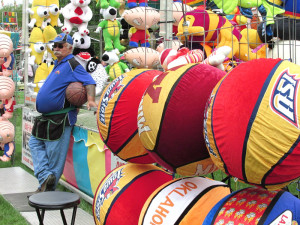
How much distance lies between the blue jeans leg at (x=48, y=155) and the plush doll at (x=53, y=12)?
5536mm

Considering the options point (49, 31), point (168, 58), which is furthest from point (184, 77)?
point (49, 31)

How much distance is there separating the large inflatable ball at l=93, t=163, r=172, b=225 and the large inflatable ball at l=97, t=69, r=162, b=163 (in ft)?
0.31

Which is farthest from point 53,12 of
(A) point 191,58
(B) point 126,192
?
(B) point 126,192

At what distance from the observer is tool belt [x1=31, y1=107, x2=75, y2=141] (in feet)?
16.5

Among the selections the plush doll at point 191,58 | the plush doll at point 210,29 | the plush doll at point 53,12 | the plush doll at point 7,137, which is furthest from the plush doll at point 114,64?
the plush doll at point 191,58

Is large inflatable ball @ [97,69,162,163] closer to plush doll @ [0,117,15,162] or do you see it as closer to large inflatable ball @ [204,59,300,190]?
large inflatable ball @ [204,59,300,190]

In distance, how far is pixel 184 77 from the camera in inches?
86.7

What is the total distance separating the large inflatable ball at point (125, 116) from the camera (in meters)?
2.71

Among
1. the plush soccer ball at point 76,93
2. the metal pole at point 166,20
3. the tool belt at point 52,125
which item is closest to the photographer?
the metal pole at point 166,20

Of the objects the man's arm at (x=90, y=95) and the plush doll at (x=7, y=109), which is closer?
the man's arm at (x=90, y=95)

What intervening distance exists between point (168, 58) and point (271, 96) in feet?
4.00

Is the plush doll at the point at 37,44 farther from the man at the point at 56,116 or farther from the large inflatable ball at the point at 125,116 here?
the large inflatable ball at the point at 125,116

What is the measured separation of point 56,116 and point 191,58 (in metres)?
2.64

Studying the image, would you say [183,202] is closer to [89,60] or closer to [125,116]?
[125,116]
